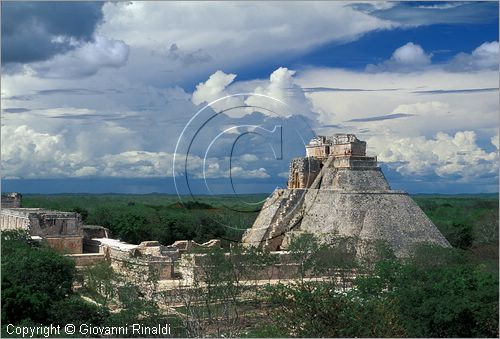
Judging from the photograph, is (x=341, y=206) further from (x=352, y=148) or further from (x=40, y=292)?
(x=40, y=292)

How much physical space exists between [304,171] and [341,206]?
96.1 inches

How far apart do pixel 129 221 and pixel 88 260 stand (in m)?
9.83

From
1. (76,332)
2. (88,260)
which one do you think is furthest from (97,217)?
(76,332)

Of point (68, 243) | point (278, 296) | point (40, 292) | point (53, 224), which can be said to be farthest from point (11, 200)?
point (278, 296)

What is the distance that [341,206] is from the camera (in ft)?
70.2

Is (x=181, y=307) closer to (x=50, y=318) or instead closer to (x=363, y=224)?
(x=50, y=318)

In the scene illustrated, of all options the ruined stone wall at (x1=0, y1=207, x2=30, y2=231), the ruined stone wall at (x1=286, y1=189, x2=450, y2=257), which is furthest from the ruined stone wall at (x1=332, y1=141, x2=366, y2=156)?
the ruined stone wall at (x1=0, y1=207, x2=30, y2=231)

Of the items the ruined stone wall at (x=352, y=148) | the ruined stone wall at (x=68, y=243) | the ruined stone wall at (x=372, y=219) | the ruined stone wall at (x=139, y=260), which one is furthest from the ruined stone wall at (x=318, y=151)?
the ruined stone wall at (x=68, y=243)

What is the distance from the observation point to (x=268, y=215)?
22.7 meters

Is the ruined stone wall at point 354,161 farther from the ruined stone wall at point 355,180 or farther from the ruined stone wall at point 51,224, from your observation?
the ruined stone wall at point 51,224

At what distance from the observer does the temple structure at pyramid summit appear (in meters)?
20.5

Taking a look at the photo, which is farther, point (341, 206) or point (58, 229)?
point (58, 229)

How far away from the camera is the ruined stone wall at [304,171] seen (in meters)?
23.4

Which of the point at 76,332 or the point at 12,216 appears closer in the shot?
the point at 76,332
